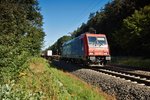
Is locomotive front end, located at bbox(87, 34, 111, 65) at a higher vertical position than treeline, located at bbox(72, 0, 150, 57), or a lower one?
lower

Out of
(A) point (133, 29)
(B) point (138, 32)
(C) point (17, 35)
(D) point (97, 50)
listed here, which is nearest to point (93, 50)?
(D) point (97, 50)

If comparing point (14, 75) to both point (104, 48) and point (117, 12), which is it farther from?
point (117, 12)

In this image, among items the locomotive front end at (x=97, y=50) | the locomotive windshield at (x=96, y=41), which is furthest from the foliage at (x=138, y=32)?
the locomotive front end at (x=97, y=50)

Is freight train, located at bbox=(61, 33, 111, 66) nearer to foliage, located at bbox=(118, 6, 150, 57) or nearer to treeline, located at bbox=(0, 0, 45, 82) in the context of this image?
treeline, located at bbox=(0, 0, 45, 82)

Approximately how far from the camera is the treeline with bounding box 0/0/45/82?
12.7 meters

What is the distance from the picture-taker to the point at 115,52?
195 ft

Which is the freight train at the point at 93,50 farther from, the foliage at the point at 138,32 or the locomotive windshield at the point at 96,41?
the foliage at the point at 138,32

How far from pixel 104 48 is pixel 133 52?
20799mm

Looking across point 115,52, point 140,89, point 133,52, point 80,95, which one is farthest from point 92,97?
point 115,52

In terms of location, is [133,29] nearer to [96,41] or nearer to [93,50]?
[96,41]

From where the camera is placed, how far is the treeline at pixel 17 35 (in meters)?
12.7

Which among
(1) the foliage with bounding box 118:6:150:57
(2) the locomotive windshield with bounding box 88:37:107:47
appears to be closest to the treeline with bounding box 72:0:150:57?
(1) the foliage with bounding box 118:6:150:57

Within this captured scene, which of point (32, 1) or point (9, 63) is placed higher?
point (32, 1)

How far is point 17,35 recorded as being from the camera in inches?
1123
